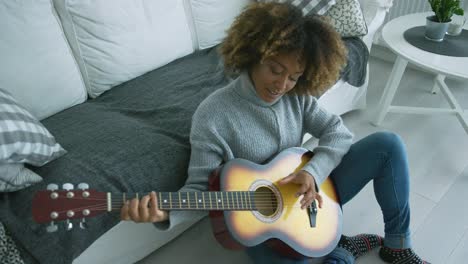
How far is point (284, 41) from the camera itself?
0.92m

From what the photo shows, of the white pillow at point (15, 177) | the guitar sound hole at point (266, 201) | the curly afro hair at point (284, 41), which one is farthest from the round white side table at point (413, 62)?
the white pillow at point (15, 177)

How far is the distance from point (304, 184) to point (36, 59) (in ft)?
2.94

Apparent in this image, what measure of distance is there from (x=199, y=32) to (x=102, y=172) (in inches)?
36.9

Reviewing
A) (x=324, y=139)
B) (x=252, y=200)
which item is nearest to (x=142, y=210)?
(x=252, y=200)

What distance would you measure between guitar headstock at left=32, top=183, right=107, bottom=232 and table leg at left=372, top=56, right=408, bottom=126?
1489mm

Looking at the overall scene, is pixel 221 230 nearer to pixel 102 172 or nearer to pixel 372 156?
pixel 102 172

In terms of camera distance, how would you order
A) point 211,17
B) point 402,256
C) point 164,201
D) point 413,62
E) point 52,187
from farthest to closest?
point 211,17 < point 413,62 < point 402,256 < point 164,201 < point 52,187

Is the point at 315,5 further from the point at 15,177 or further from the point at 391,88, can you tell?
the point at 15,177

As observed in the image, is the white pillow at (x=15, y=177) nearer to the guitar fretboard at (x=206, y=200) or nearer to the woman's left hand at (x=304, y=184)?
the guitar fretboard at (x=206, y=200)

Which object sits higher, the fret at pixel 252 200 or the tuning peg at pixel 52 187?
the tuning peg at pixel 52 187

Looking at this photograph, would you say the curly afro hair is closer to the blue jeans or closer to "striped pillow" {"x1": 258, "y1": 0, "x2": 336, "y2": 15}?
the blue jeans

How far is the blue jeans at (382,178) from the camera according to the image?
1108mm

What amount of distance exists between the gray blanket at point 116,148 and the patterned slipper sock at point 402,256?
72cm

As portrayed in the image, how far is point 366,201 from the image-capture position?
150 centimetres
